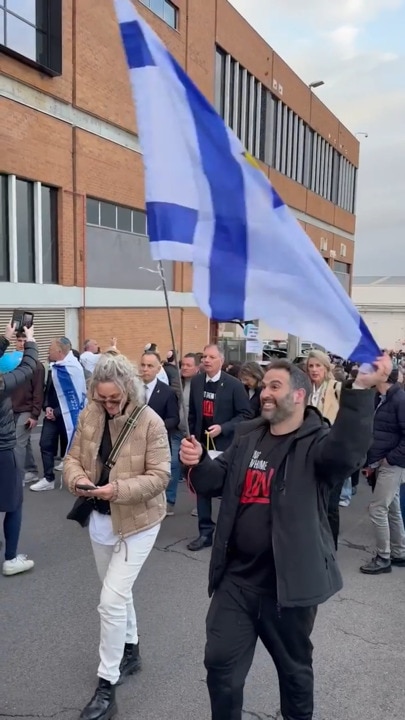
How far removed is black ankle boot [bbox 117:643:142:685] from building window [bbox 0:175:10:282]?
36.7ft

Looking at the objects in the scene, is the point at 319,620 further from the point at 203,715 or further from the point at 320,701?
the point at 203,715

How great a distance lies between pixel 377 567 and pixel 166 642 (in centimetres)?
212

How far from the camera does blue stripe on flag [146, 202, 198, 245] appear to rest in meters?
2.29

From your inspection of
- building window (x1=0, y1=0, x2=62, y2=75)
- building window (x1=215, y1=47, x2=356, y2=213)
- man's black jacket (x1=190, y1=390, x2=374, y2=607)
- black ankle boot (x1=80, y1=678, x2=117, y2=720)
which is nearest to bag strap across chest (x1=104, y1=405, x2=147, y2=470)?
man's black jacket (x1=190, y1=390, x2=374, y2=607)

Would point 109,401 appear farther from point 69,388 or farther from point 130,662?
point 69,388

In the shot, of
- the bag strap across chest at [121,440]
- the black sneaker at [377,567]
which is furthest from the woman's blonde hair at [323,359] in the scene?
the bag strap across chest at [121,440]

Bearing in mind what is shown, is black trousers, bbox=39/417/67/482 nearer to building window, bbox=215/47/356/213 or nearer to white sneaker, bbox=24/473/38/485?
white sneaker, bbox=24/473/38/485

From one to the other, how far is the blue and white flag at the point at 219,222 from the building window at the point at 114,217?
13.7 meters

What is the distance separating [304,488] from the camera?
97.0 inches

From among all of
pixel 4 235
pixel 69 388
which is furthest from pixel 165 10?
pixel 69 388

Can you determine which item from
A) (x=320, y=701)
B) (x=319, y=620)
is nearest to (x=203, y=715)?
(x=320, y=701)

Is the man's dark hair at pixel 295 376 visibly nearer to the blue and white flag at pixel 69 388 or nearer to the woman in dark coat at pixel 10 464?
the woman in dark coat at pixel 10 464

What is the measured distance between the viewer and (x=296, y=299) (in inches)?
92.8

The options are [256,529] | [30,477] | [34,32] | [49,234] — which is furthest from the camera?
[49,234]
